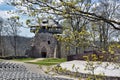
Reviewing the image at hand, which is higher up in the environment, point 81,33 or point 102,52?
point 81,33

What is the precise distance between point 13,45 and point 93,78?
37248 mm

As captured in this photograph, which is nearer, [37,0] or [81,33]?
[37,0]

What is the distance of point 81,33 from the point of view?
2932mm

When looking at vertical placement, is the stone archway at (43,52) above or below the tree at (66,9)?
below

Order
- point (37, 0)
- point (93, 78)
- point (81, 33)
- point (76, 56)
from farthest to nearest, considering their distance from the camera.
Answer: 1. point (76, 56)
2. point (81, 33)
3. point (93, 78)
4. point (37, 0)

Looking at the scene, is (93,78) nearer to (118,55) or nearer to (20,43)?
(118,55)

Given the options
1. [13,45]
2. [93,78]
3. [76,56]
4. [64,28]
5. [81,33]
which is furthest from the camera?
[13,45]

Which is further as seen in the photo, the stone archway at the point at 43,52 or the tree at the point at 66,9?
the stone archway at the point at 43,52

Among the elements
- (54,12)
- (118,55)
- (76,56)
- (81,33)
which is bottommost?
(76,56)

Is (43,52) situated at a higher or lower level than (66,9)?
lower

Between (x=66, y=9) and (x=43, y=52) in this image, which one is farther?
(x=43, y=52)

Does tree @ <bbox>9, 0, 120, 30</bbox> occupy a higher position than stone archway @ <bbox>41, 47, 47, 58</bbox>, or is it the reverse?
tree @ <bbox>9, 0, 120, 30</bbox>

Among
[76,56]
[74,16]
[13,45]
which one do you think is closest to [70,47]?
[74,16]

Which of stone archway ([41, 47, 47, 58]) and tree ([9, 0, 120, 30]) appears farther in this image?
stone archway ([41, 47, 47, 58])
